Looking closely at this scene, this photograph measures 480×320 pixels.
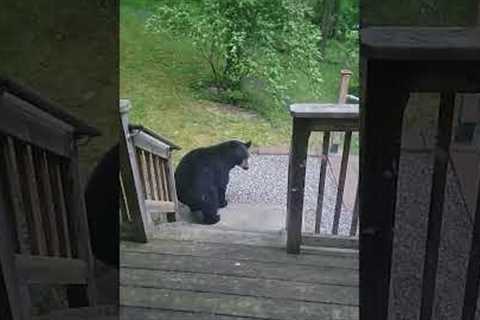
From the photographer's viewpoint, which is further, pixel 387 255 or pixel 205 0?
pixel 205 0

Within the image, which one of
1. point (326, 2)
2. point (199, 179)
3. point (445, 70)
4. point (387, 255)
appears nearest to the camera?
point (445, 70)

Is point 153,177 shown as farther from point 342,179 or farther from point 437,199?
point 437,199

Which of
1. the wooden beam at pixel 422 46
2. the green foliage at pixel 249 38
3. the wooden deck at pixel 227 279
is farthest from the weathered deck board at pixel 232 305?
the wooden beam at pixel 422 46

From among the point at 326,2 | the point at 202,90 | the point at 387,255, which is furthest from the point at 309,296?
the point at 326,2

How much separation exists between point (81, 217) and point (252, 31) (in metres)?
0.52

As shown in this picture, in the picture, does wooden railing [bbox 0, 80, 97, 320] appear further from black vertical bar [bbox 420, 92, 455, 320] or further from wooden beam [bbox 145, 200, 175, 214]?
black vertical bar [bbox 420, 92, 455, 320]

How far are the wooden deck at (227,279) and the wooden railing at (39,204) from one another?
0.11 metres

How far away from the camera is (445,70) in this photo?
927 mm

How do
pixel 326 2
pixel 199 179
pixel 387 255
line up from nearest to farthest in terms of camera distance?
pixel 387 255 < pixel 326 2 < pixel 199 179

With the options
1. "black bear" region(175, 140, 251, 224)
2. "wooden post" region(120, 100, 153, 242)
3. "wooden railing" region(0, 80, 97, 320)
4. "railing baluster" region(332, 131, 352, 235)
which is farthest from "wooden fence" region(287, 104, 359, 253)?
"wooden railing" region(0, 80, 97, 320)

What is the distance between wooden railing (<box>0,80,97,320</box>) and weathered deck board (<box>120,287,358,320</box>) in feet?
0.39

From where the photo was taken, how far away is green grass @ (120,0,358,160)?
1.25 metres

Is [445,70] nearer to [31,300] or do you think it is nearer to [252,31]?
[252,31]

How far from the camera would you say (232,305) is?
54.1 inches
